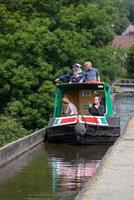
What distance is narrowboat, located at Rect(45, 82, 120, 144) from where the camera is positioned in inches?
969

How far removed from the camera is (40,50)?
29.8 m

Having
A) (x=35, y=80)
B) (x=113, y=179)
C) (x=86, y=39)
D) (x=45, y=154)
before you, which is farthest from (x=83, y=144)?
(x=113, y=179)

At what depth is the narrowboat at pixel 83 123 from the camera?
80.8 feet

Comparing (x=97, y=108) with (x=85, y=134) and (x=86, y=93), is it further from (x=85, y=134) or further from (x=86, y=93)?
(x=86, y=93)

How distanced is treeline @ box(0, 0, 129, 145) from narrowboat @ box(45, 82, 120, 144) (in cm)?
163

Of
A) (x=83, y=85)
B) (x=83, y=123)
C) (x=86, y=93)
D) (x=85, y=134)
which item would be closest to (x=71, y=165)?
(x=83, y=123)

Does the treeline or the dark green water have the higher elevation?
the treeline

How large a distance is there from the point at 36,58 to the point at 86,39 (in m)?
3.49

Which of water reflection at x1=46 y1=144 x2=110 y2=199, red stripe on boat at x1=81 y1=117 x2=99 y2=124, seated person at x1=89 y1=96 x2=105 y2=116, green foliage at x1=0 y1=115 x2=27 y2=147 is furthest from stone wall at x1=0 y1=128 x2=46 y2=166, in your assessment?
seated person at x1=89 y1=96 x2=105 y2=116

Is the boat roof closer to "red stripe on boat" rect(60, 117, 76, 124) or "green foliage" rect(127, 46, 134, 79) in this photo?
"red stripe on boat" rect(60, 117, 76, 124)

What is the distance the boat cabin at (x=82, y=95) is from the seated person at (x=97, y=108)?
48 cm

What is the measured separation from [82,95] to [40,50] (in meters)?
3.44

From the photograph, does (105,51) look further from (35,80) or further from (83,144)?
(83,144)

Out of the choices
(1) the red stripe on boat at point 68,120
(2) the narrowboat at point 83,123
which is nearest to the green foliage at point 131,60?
(2) the narrowboat at point 83,123
